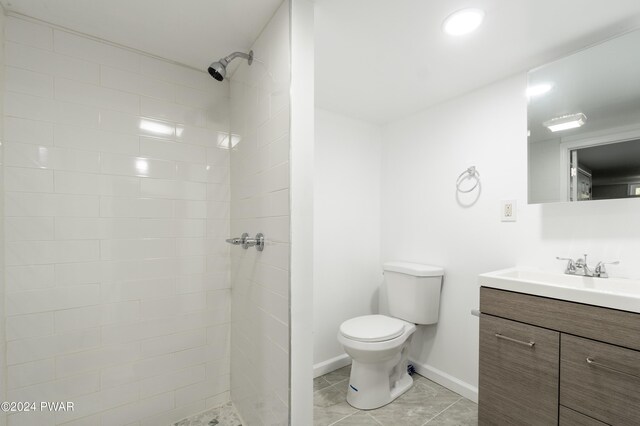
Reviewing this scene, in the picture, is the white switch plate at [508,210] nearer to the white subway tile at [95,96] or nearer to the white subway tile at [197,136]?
the white subway tile at [197,136]

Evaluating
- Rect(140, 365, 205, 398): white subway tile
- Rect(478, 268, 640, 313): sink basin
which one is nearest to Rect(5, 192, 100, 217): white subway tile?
Rect(140, 365, 205, 398): white subway tile

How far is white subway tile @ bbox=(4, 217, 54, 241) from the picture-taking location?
1.28 meters

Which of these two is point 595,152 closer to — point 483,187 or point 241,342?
point 483,187

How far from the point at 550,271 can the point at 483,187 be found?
626 millimetres

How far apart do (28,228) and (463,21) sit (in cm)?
230

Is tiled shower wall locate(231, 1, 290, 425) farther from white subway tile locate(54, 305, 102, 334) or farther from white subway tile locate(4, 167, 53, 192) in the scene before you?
white subway tile locate(4, 167, 53, 192)

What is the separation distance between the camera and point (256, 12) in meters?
1.28

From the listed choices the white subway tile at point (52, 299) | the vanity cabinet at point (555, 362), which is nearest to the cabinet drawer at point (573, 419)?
the vanity cabinet at point (555, 362)

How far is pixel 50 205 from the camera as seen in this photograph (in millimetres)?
1354

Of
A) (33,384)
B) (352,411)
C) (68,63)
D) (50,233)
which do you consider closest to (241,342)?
(352,411)

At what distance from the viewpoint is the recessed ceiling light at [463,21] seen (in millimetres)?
1246

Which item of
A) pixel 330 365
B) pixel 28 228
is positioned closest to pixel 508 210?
pixel 330 365

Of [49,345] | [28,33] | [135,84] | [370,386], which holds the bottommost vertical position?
[370,386]

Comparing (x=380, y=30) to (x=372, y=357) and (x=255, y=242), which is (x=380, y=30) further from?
(x=372, y=357)
